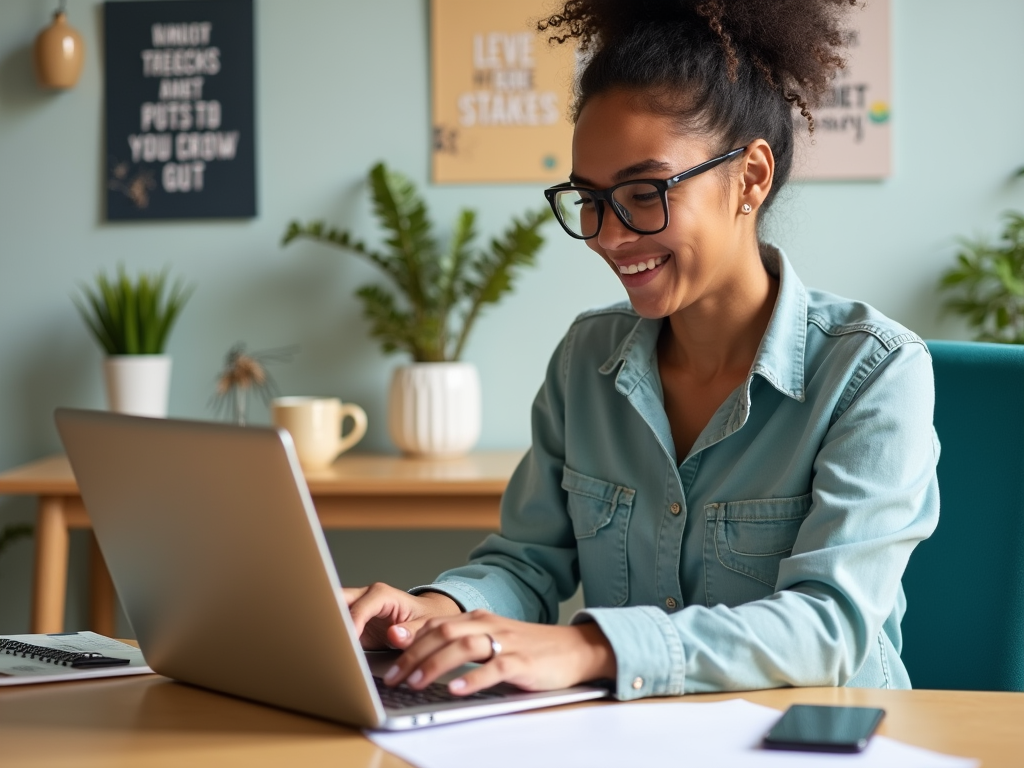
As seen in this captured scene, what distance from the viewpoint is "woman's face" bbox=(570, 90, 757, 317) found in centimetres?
A: 123

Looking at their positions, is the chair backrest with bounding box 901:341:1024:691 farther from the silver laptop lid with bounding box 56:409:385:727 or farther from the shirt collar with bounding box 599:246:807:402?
the silver laptop lid with bounding box 56:409:385:727

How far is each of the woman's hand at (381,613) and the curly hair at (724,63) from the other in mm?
553

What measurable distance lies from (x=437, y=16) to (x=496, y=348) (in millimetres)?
745

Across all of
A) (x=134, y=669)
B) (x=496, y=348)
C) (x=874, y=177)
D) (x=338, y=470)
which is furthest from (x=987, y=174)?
(x=134, y=669)

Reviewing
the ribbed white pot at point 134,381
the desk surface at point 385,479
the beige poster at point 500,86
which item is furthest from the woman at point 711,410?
the ribbed white pot at point 134,381

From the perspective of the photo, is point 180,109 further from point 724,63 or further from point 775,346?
point 775,346

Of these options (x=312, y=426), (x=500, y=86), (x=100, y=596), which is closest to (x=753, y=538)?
(x=312, y=426)

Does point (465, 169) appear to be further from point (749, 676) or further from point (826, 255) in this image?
point (749, 676)

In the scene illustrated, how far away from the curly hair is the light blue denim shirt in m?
0.18

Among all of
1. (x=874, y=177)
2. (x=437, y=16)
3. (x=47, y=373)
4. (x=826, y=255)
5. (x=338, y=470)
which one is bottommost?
(x=338, y=470)

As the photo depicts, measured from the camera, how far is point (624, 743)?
0.79 m

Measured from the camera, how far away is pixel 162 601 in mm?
934

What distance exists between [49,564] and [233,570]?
166 centimetres

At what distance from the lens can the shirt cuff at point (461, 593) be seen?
1.19 metres
